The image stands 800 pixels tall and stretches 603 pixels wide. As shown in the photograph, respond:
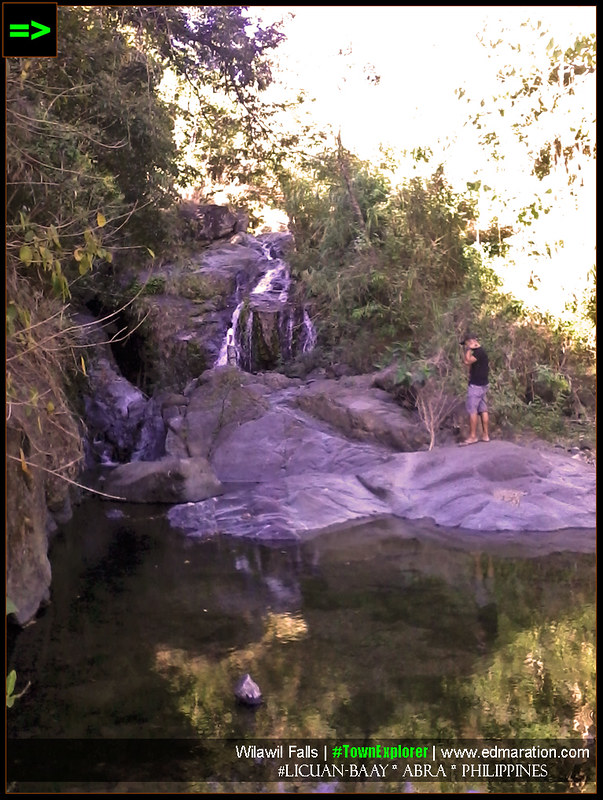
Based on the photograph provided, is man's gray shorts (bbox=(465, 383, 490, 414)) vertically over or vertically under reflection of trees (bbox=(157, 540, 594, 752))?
over

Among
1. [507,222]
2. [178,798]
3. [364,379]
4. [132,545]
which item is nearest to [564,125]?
[507,222]

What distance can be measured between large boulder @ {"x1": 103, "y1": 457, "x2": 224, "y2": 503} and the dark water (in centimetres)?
169

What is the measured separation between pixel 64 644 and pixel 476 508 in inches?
223

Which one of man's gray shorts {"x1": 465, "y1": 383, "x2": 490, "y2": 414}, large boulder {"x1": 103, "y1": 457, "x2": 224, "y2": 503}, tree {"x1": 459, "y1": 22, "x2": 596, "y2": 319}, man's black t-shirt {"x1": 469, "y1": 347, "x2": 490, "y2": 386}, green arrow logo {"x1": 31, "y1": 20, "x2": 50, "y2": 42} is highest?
tree {"x1": 459, "y1": 22, "x2": 596, "y2": 319}

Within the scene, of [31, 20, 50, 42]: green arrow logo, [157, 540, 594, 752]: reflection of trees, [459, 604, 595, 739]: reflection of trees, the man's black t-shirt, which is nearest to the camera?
[31, 20, 50, 42]: green arrow logo

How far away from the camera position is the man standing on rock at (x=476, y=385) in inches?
477

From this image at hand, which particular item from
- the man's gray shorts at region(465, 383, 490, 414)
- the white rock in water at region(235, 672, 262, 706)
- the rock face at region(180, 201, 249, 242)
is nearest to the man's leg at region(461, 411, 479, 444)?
the man's gray shorts at region(465, 383, 490, 414)

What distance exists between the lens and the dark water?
5.77 meters

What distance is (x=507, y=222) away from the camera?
14484 mm

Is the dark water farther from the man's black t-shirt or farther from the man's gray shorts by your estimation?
the man's black t-shirt

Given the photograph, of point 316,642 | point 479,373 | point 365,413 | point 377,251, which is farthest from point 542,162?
point 316,642

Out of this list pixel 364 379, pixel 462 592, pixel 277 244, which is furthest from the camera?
pixel 277 244

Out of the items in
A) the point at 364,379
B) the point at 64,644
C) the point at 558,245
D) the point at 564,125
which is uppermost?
the point at 564,125

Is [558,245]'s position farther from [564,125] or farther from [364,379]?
[364,379]
